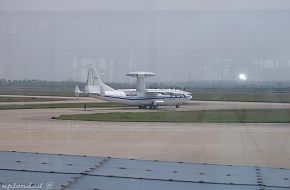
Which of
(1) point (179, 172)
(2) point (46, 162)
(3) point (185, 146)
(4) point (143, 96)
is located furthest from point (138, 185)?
(4) point (143, 96)

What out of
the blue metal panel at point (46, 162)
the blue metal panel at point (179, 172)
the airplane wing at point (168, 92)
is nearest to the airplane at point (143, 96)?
the airplane wing at point (168, 92)

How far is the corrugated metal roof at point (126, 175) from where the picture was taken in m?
1.83

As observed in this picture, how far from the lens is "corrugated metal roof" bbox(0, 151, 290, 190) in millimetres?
1826

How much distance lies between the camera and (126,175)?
2037 mm

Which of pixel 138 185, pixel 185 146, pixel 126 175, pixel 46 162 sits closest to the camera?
pixel 138 185

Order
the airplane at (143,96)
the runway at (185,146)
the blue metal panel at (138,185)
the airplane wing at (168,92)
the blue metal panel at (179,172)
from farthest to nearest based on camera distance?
1. the airplane at (143,96)
2. the airplane wing at (168,92)
3. the runway at (185,146)
4. the blue metal panel at (179,172)
5. the blue metal panel at (138,185)

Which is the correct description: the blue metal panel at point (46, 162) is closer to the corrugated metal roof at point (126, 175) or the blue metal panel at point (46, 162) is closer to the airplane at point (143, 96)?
the corrugated metal roof at point (126, 175)

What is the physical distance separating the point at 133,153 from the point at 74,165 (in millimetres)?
4238

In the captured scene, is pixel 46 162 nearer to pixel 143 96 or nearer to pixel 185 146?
pixel 185 146

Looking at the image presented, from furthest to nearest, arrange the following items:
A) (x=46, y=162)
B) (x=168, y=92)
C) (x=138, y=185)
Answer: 1. (x=168, y=92)
2. (x=46, y=162)
3. (x=138, y=185)

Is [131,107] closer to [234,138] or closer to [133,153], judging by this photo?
[234,138]

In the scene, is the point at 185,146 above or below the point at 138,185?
below

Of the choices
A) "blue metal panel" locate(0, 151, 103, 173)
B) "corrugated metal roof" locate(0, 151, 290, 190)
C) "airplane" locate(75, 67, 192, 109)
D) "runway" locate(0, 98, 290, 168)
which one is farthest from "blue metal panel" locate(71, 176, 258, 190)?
"airplane" locate(75, 67, 192, 109)

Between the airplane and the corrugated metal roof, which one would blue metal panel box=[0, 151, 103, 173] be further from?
the airplane
